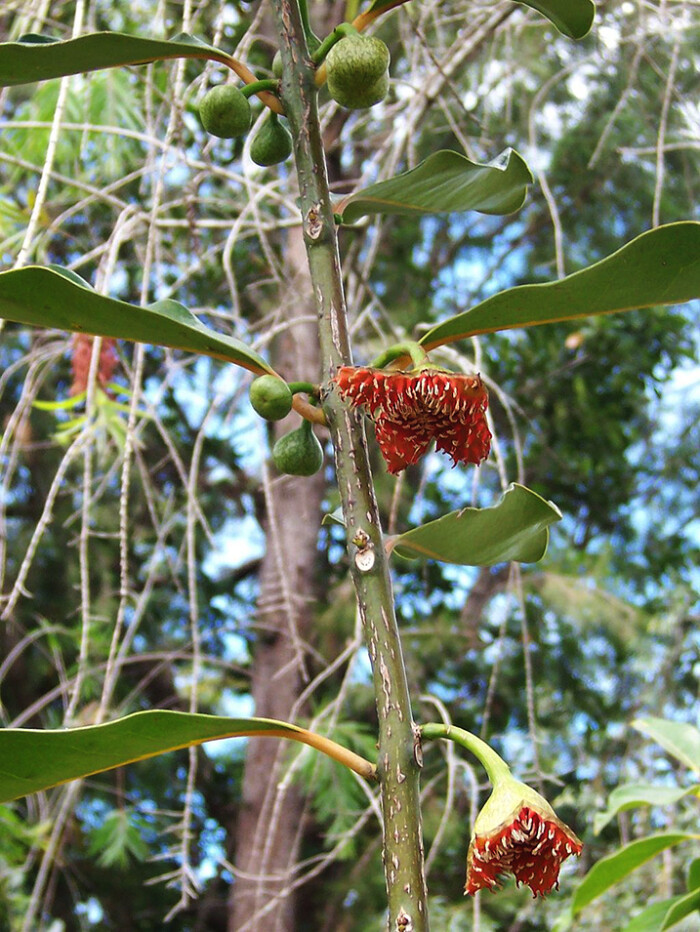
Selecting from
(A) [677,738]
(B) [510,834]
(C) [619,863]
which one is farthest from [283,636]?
(B) [510,834]

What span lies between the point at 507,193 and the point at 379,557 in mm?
272

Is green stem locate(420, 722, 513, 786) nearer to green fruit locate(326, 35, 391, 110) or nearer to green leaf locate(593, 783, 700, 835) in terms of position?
green fruit locate(326, 35, 391, 110)

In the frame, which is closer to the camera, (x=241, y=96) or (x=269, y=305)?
(x=241, y=96)

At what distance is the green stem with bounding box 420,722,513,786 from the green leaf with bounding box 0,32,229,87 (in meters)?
0.45

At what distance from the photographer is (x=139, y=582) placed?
156 inches

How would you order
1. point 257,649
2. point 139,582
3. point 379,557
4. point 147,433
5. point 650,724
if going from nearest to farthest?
point 379,557 < point 650,724 < point 257,649 < point 147,433 < point 139,582

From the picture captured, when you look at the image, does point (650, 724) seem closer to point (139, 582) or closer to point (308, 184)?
point (308, 184)

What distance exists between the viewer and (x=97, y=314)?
635 mm

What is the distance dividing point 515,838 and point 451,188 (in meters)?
0.43

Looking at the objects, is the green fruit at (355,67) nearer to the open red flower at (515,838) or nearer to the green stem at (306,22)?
the green stem at (306,22)

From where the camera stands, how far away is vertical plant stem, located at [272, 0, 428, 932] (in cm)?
57

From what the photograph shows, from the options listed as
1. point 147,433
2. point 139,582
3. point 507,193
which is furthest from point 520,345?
point 507,193

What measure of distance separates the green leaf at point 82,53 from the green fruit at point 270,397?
23 centimetres

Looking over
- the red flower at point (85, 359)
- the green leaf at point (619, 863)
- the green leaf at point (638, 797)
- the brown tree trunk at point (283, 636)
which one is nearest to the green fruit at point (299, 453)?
the green leaf at point (619, 863)
